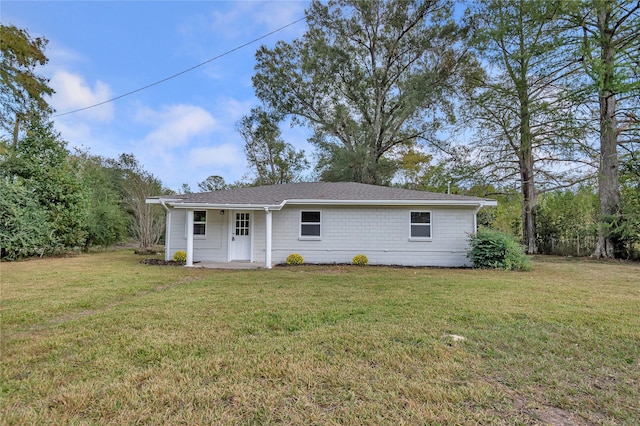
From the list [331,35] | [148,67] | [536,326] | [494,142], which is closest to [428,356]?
[536,326]

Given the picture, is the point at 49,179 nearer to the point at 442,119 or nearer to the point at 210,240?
the point at 210,240

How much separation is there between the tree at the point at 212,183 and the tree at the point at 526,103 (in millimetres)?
23107

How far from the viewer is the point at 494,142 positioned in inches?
699

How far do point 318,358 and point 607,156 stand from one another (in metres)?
17.6

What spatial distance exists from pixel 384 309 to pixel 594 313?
322 cm

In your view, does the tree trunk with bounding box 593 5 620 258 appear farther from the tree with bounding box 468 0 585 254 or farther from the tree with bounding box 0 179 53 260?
the tree with bounding box 0 179 53 260

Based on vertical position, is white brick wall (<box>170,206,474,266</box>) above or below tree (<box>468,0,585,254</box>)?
below

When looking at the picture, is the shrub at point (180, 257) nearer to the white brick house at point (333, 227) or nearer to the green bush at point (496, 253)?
the white brick house at point (333, 227)

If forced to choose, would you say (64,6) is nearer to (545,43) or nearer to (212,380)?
(212,380)

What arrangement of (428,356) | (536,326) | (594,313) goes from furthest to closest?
(594,313), (536,326), (428,356)

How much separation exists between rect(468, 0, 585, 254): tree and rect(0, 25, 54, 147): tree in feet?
62.3

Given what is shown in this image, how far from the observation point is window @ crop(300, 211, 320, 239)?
464 inches

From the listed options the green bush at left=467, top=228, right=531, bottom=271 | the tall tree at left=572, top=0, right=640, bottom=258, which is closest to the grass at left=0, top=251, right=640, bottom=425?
the green bush at left=467, top=228, right=531, bottom=271

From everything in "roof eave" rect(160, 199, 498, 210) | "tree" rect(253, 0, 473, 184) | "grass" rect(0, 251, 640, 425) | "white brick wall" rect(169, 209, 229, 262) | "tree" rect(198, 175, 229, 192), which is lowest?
"grass" rect(0, 251, 640, 425)
